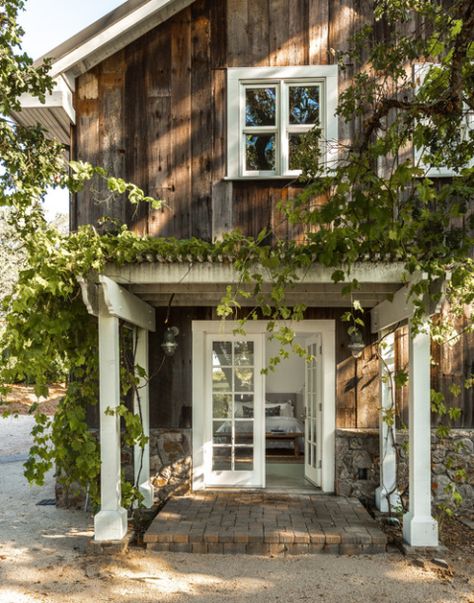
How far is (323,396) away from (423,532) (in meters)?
1.89

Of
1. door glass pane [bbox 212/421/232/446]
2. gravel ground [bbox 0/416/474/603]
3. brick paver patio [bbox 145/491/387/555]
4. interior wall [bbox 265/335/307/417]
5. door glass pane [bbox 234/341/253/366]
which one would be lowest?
gravel ground [bbox 0/416/474/603]

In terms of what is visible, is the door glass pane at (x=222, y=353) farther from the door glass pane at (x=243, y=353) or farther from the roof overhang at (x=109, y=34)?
the roof overhang at (x=109, y=34)

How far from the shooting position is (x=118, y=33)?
5602 mm

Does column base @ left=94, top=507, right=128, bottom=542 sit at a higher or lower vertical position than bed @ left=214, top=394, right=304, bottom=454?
lower

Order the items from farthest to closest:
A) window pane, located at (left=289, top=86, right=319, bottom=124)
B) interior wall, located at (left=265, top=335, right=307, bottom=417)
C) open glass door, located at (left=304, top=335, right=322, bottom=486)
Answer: interior wall, located at (left=265, top=335, right=307, bottom=417)
open glass door, located at (left=304, top=335, right=322, bottom=486)
window pane, located at (left=289, top=86, right=319, bottom=124)

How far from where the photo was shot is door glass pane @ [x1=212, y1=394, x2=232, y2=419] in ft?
20.4

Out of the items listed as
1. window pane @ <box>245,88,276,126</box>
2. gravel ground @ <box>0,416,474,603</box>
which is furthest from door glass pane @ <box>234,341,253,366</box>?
window pane @ <box>245,88,276,126</box>

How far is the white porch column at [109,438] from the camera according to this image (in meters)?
4.52

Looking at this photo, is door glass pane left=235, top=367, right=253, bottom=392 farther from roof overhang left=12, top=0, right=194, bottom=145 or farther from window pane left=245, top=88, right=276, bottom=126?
roof overhang left=12, top=0, right=194, bottom=145

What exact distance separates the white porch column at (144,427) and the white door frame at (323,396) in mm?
543

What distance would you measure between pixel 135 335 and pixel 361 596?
3.26 meters

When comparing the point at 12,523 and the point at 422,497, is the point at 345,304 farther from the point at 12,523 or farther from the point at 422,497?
the point at 12,523

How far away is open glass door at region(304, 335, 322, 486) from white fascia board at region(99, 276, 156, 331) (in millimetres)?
1948

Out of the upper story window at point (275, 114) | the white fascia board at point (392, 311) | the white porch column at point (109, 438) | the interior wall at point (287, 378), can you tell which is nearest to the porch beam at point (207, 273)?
the white fascia board at point (392, 311)
